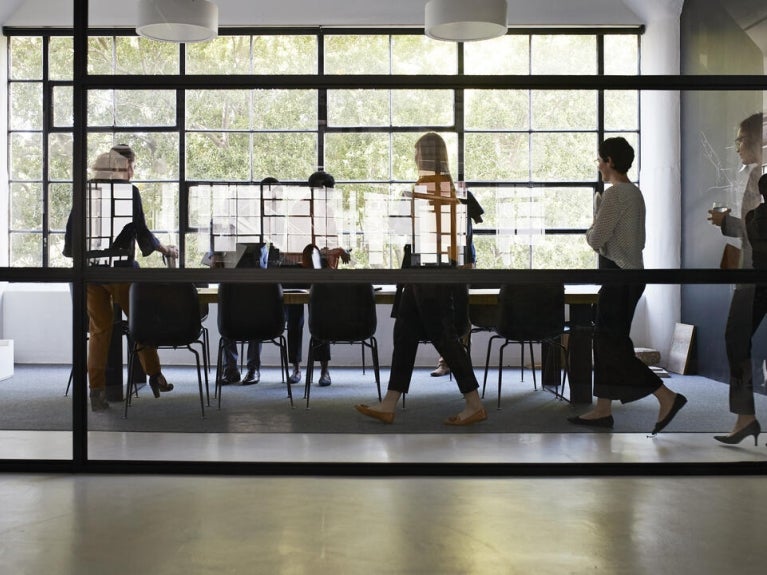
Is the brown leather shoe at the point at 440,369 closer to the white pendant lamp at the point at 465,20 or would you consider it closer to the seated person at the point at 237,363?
the seated person at the point at 237,363

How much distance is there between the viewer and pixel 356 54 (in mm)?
3598

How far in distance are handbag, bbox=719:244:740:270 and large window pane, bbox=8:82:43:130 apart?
2946 millimetres

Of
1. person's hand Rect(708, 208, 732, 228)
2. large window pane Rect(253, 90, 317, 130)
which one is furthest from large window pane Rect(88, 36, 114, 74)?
person's hand Rect(708, 208, 732, 228)

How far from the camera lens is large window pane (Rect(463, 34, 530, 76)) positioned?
3578 millimetres

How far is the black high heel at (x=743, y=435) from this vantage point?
3717 millimetres

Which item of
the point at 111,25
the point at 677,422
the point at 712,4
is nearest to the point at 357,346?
the point at 677,422

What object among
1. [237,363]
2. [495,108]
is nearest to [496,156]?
[495,108]

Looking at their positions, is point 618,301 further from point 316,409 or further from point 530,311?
point 316,409

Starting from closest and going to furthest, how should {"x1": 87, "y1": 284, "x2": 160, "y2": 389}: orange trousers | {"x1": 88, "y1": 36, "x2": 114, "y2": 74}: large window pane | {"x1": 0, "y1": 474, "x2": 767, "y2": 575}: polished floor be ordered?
{"x1": 0, "y1": 474, "x2": 767, "y2": 575}: polished floor, {"x1": 88, "y1": 36, "x2": 114, "y2": 74}: large window pane, {"x1": 87, "y1": 284, "x2": 160, "y2": 389}: orange trousers

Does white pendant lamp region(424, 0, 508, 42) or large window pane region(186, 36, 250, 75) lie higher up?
white pendant lamp region(424, 0, 508, 42)

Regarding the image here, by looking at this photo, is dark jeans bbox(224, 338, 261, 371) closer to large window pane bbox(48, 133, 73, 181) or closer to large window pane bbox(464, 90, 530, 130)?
large window pane bbox(48, 133, 73, 181)

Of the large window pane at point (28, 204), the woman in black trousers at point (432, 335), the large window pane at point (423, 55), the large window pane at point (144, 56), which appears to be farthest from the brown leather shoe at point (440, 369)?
the large window pane at point (28, 204)

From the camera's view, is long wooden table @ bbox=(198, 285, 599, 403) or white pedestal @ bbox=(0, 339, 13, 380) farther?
long wooden table @ bbox=(198, 285, 599, 403)

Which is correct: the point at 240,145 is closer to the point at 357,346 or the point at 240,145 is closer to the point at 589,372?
the point at 357,346
